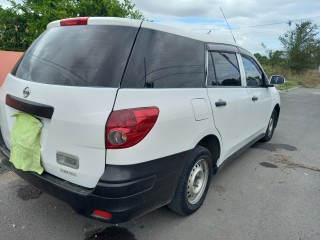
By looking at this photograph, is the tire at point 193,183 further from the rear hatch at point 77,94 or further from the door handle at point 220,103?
the rear hatch at point 77,94

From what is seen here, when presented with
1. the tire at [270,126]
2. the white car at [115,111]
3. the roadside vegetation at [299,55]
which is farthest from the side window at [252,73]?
the roadside vegetation at [299,55]

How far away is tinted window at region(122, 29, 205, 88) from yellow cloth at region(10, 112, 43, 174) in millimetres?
854

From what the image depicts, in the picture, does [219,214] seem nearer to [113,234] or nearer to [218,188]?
[218,188]

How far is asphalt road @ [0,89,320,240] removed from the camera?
2717mm

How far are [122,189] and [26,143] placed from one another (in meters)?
0.93

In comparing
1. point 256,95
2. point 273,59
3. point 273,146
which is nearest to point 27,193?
point 256,95

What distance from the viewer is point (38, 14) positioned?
1038 cm

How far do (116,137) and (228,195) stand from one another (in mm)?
2038

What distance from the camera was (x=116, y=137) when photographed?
204cm

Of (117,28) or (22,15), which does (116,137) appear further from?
(22,15)

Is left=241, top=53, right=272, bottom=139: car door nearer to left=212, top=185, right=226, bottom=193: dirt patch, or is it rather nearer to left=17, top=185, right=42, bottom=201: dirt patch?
left=212, top=185, right=226, bottom=193: dirt patch

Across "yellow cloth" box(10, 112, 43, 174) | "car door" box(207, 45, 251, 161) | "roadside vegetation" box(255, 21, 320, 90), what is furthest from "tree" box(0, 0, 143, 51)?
"roadside vegetation" box(255, 21, 320, 90)

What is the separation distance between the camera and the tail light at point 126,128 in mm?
2033

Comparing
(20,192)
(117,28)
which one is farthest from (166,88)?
(20,192)
